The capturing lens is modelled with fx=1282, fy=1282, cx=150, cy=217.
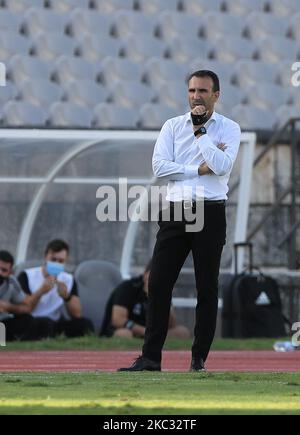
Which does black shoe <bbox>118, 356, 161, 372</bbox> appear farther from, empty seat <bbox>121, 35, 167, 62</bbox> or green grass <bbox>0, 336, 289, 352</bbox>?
empty seat <bbox>121, 35, 167, 62</bbox>

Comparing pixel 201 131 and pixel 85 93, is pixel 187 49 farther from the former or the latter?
pixel 201 131

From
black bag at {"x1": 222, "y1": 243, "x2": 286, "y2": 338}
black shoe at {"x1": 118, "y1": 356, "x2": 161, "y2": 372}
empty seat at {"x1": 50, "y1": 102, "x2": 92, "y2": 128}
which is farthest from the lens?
empty seat at {"x1": 50, "y1": 102, "x2": 92, "y2": 128}

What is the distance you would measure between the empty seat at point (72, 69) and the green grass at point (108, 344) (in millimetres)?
4928

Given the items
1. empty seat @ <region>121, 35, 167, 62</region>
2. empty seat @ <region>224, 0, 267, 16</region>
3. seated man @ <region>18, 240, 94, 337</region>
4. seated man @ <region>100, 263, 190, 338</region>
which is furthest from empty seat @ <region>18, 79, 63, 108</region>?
seated man @ <region>100, 263, 190, 338</region>

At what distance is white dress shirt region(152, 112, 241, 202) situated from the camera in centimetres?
765

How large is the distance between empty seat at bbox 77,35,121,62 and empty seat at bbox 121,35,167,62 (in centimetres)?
13

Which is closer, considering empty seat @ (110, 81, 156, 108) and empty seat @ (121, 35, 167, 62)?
empty seat @ (110, 81, 156, 108)

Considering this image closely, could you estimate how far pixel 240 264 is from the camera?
14.8 meters

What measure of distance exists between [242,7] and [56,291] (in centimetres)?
729

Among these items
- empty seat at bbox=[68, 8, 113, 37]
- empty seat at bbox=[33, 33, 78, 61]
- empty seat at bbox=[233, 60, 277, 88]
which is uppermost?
empty seat at bbox=[68, 8, 113, 37]

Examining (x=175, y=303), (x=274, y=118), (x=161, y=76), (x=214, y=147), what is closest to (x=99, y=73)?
(x=161, y=76)

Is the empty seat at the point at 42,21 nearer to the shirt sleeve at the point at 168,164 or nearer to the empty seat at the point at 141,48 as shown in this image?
the empty seat at the point at 141,48

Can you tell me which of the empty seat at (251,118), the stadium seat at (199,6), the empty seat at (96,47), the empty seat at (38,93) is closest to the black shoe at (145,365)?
Answer: the empty seat at (38,93)

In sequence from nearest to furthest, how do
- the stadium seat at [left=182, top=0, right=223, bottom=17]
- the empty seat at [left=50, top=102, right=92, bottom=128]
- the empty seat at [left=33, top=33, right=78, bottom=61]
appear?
the empty seat at [left=50, top=102, right=92, bottom=128] < the empty seat at [left=33, top=33, right=78, bottom=61] < the stadium seat at [left=182, top=0, right=223, bottom=17]
